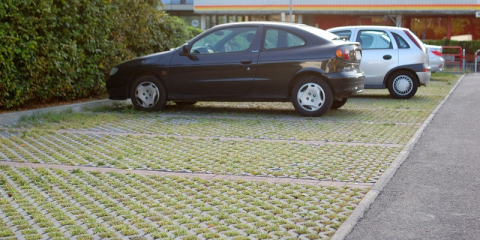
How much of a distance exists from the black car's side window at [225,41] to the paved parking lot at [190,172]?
1.23m

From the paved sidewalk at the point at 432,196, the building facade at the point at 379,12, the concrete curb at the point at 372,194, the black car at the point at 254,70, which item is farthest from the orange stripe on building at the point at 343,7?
the concrete curb at the point at 372,194

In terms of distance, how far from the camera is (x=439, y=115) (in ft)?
39.8

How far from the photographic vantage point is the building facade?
4141cm

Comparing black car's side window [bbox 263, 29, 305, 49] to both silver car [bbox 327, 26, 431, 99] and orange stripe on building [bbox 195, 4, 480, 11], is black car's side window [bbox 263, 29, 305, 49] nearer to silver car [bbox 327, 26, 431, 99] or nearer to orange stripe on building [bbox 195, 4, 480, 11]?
silver car [bbox 327, 26, 431, 99]

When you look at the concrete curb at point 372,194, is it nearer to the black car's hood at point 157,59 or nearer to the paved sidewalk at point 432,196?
the paved sidewalk at point 432,196

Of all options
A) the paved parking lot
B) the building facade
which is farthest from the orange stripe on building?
the paved parking lot

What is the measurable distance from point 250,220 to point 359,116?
7.26 metres

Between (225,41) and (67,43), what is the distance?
116 inches

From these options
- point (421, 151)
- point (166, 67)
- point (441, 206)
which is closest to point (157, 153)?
point (421, 151)

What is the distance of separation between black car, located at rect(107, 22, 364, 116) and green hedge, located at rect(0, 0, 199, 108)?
3.71ft

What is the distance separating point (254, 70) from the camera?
12.0 m

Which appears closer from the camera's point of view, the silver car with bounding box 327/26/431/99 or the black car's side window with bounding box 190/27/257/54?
the black car's side window with bounding box 190/27/257/54

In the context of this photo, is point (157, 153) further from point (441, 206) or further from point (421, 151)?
point (441, 206)

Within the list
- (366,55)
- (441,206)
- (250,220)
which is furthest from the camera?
(366,55)
